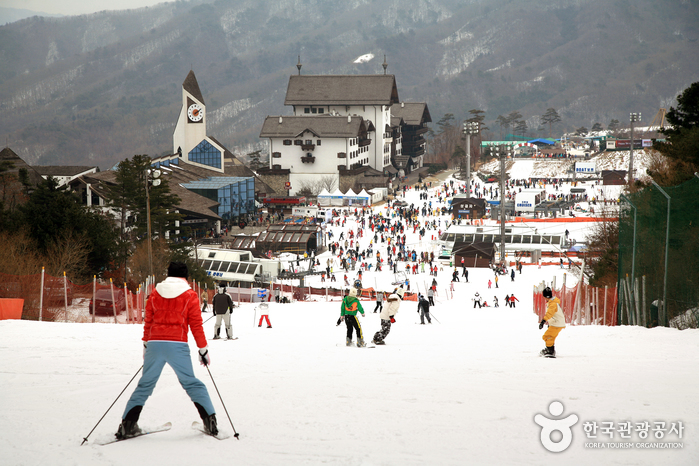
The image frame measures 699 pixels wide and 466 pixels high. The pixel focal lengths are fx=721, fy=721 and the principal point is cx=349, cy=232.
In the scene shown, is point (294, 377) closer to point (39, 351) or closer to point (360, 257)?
point (39, 351)

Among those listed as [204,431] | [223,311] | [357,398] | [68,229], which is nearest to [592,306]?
[223,311]

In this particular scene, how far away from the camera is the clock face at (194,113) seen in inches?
3145

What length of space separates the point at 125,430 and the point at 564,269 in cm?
3522

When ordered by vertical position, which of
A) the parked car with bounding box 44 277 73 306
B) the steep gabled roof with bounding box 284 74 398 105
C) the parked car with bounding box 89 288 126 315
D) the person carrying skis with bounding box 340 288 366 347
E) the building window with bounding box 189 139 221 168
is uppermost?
the steep gabled roof with bounding box 284 74 398 105

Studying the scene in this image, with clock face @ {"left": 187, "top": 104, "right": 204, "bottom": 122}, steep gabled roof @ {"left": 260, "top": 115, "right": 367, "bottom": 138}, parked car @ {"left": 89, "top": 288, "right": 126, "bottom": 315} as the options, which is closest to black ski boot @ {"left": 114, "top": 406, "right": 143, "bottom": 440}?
parked car @ {"left": 89, "top": 288, "right": 126, "bottom": 315}

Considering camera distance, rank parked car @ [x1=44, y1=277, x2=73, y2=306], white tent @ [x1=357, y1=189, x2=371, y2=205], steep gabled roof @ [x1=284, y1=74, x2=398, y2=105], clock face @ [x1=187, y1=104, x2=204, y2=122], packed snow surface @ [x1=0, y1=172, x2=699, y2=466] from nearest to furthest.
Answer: packed snow surface @ [x1=0, y1=172, x2=699, y2=466]
parked car @ [x1=44, y1=277, x2=73, y2=306]
white tent @ [x1=357, y1=189, x2=371, y2=205]
clock face @ [x1=187, y1=104, x2=204, y2=122]
steep gabled roof @ [x1=284, y1=74, x2=398, y2=105]

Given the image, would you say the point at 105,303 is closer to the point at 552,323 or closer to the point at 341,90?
the point at 552,323

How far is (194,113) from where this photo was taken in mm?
80000

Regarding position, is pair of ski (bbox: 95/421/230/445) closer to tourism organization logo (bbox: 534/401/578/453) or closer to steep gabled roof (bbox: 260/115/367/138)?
tourism organization logo (bbox: 534/401/578/453)

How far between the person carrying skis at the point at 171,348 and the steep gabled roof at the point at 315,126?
7408cm

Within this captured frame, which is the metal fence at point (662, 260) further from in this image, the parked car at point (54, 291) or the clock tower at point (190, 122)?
the clock tower at point (190, 122)

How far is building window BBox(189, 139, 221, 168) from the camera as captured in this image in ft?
250

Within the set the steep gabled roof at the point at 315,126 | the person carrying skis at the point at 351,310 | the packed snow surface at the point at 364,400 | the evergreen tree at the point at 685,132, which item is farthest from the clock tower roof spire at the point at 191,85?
the person carrying skis at the point at 351,310

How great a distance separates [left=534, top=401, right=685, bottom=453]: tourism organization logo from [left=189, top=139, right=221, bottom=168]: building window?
7253cm
